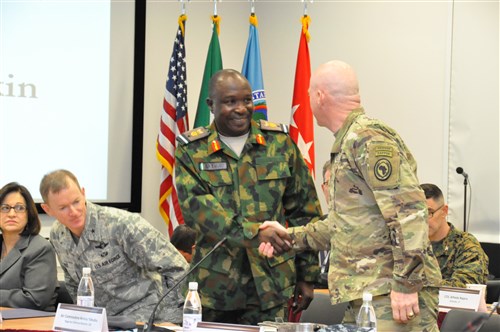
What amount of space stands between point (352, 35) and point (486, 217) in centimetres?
203

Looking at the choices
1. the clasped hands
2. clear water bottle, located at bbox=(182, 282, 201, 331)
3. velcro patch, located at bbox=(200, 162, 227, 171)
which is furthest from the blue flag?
clear water bottle, located at bbox=(182, 282, 201, 331)

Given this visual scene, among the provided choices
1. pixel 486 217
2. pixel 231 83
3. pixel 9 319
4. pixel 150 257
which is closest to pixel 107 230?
pixel 150 257

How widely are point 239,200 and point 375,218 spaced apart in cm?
77

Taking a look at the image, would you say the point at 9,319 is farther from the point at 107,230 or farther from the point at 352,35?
the point at 352,35

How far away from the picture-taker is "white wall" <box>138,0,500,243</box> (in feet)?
22.0

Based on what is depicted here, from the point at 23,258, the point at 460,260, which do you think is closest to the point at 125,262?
the point at 23,258

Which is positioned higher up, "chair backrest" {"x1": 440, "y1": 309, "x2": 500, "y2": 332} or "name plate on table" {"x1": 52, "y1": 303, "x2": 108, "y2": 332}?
"name plate on table" {"x1": 52, "y1": 303, "x2": 108, "y2": 332}

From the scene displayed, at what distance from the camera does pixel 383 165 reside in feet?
8.88

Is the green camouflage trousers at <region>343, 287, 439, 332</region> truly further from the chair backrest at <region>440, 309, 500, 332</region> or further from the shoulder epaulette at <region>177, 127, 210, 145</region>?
the shoulder epaulette at <region>177, 127, 210, 145</region>

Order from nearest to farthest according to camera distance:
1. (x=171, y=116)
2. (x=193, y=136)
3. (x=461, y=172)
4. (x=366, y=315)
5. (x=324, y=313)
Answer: (x=366, y=315) < (x=193, y=136) < (x=324, y=313) < (x=461, y=172) < (x=171, y=116)

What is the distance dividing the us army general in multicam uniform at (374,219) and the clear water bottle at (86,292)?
93 centimetres

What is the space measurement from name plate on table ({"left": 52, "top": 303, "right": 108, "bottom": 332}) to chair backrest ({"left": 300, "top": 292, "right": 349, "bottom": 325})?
110cm

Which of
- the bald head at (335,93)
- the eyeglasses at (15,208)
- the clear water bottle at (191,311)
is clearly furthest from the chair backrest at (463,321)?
the eyeglasses at (15,208)

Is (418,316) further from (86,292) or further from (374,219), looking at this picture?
(86,292)
